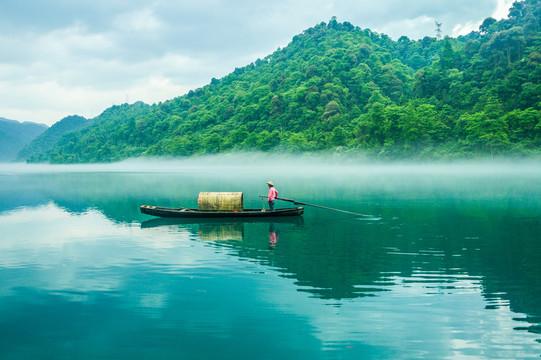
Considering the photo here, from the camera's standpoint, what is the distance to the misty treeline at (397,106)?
87750mm

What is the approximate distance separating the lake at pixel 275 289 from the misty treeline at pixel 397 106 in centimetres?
6955

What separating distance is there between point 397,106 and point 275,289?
105 metres

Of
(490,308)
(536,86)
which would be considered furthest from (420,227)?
(536,86)

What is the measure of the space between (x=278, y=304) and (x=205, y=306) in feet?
6.87

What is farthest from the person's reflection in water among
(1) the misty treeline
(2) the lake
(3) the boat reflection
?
(1) the misty treeline

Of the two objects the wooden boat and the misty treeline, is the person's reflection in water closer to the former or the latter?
the wooden boat

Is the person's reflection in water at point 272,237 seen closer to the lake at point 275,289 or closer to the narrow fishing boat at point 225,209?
the lake at point 275,289

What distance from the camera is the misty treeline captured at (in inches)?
3455

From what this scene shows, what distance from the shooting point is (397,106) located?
364ft

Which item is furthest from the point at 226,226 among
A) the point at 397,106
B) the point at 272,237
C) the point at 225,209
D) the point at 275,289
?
the point at 397,106

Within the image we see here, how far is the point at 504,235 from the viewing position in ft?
70.8

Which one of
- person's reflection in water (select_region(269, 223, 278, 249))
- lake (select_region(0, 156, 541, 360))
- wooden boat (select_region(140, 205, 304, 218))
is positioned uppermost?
wooden boat (select_region(140, 205, 304, 218))

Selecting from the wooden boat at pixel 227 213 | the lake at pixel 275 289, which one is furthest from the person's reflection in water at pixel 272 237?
the wooden boat at pixel 227 213

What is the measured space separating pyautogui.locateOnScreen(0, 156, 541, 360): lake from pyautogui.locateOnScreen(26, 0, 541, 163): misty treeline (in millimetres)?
69553
